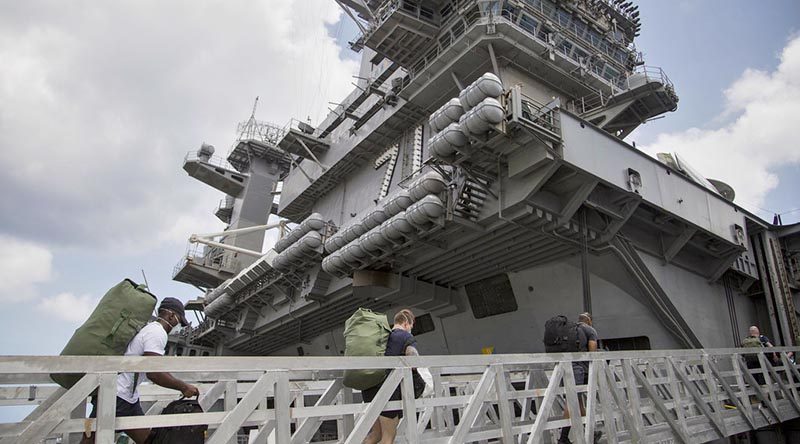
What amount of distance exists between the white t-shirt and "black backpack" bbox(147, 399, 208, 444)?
0.29 m

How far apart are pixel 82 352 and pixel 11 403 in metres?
1.98

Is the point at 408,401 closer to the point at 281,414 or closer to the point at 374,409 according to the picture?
the point at 374,409

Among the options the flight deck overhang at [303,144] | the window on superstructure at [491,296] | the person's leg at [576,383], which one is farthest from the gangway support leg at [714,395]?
the flight deck overhang at [303,144]

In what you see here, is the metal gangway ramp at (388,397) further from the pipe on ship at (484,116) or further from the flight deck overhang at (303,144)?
the flight deck overhang at (303,144)

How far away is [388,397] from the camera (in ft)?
12.3

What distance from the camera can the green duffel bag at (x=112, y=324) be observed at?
334 cm

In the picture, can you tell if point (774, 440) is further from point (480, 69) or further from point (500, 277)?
point (480, 69)

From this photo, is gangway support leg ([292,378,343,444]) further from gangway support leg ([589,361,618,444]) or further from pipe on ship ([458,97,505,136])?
pipe on ship ([458,97,505,136])

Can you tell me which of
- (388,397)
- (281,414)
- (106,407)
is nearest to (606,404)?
(388,397)

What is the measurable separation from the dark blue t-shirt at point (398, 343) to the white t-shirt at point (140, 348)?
70.0 inches

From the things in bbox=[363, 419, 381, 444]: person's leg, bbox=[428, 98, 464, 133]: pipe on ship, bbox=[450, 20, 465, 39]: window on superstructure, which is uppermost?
bbox=[450, 20, 465, 39]: window on superstructure

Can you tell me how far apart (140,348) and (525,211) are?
8.45m

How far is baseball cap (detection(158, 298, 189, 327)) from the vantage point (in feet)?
12.8

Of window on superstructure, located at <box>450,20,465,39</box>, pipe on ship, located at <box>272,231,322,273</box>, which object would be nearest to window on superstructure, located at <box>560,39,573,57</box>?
window on superstructure, located at <box>450,20,465,39</box>
